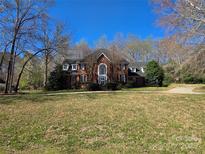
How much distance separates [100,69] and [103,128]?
30986 millimetres

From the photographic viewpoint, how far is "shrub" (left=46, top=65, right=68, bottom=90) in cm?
3472

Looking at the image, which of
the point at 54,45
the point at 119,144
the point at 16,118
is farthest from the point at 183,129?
the point at 54,45

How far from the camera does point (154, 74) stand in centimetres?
3850

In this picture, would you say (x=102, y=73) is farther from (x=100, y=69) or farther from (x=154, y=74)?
(x=154, y=74)

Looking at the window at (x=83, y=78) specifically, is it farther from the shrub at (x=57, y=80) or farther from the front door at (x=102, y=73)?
the shrub at (x=57, y=80)

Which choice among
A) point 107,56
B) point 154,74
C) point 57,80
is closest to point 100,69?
point 107,56

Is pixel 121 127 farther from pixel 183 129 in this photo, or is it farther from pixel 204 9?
pixel 204 9

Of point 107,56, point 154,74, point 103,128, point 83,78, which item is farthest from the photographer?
point 83,78

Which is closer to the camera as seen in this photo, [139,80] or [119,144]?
[119,144]

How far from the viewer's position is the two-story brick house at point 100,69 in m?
38.1

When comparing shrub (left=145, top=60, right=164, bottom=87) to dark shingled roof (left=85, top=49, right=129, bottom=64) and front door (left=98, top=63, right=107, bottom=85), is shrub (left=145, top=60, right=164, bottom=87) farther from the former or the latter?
front door (left=98, top=63, right=107, bottom=85)

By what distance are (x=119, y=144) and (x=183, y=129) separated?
2.78 metres

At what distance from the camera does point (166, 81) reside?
131 feet

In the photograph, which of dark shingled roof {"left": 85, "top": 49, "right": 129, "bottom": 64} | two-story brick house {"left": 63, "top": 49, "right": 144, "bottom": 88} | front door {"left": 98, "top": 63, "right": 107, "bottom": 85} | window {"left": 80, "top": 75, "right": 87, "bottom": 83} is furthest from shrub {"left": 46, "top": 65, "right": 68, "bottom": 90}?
front door {"left": 98, "top": 63, "right": 107, "bottom": 85}
